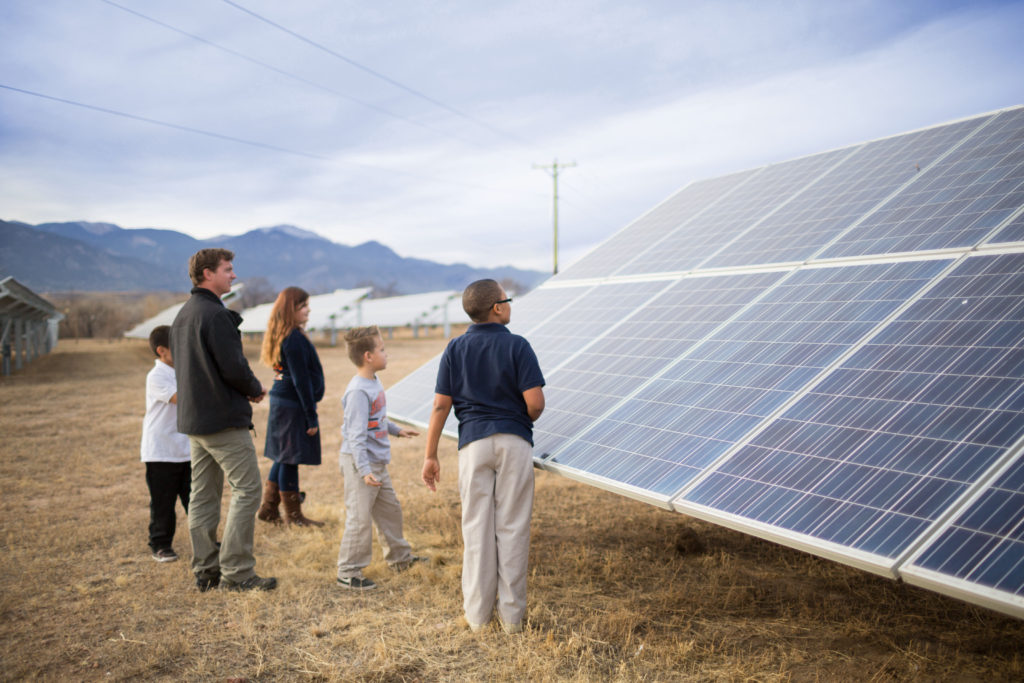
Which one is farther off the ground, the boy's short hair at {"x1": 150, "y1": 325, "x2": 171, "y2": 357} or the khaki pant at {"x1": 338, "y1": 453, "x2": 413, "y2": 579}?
the boy's short hair at {"x1": 150, "y1": 325, "x2": 171, "y2": 357}

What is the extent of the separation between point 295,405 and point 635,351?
12.1 ft

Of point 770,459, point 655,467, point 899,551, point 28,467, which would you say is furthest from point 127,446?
point 899,551

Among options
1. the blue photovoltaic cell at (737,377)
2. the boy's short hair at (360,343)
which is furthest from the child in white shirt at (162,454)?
the blue photovoltaic cell at (737,377)

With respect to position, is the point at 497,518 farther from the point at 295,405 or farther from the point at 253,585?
the point at 295,405

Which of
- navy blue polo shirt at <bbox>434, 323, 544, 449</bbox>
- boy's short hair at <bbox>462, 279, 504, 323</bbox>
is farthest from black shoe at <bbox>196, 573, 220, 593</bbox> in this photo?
boy's short hair at <bbox>462, 279, 504, 323</bbox>

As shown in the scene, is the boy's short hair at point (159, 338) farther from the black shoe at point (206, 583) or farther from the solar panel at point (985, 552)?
the solar panel at point (985, 552)

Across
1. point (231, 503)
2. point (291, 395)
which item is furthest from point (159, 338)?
point (231, 503)

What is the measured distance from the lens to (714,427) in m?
4.31

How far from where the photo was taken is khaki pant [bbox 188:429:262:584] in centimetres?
540

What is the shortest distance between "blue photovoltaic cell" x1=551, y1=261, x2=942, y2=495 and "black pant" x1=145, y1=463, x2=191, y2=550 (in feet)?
13.1

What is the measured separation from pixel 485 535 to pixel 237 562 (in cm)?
239

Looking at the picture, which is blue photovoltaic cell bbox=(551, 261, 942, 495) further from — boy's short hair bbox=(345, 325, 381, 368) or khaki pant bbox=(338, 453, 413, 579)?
boy's short hair bbox=(345, 325, 381, 368)

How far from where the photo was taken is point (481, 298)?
4527 mm

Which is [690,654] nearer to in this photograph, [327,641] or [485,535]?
[485,535]
